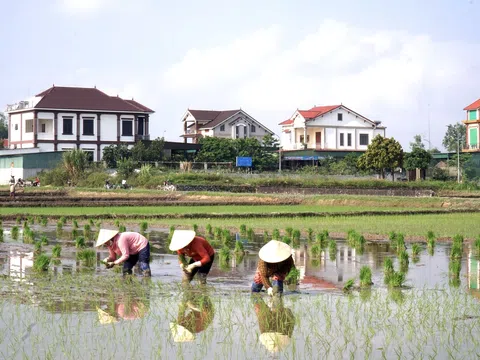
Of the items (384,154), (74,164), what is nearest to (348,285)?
(74,164)

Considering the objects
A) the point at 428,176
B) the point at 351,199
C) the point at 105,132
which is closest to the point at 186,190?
the point at 351,199

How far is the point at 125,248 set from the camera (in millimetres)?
14094

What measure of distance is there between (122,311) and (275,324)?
2.09m

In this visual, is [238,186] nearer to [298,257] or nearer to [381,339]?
[298,257]

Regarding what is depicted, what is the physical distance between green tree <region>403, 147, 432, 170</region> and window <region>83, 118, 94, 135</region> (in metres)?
23.0

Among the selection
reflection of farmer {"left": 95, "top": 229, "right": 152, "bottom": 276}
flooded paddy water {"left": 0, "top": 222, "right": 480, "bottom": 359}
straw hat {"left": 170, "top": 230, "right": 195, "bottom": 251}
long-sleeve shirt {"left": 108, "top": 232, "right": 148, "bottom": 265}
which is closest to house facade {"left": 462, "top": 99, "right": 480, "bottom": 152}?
flooded paddy water {"left": 0, "top": 222, "right": 480, "bottom": 359}

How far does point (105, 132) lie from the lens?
65.9 meters

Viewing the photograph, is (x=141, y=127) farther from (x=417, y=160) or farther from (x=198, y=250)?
(x=198, y=250)

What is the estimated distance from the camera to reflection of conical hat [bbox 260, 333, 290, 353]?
958 cm

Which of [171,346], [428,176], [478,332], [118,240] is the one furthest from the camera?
[428,176]

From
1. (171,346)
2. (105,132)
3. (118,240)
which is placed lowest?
(171,346)

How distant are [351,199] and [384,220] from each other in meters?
11.1

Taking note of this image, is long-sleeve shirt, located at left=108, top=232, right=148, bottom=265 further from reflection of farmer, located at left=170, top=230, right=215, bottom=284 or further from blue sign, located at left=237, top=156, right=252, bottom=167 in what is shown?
blue sign, located at left=237, top=156, right=252, bottom=167

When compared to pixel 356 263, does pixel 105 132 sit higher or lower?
higher
